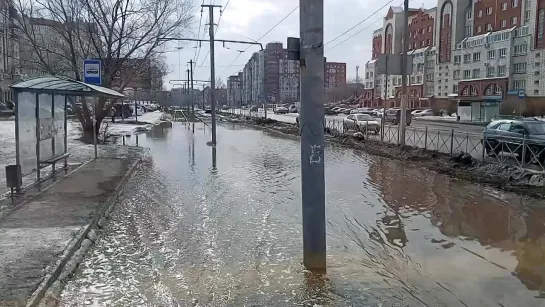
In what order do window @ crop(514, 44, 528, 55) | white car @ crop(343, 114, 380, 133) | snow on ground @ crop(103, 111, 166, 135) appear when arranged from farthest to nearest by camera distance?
window @ crop(514, 44, 528, 55)
snow on ground @ crop(103, 111, 166, 135)
white car @ crop(343, 114, 380, 133)

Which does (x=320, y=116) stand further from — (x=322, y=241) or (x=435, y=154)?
(x=435, y=154)

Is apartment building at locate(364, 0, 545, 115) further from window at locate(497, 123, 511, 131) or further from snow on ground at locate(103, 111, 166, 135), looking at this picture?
window at locate(497, 123, 511, 131)

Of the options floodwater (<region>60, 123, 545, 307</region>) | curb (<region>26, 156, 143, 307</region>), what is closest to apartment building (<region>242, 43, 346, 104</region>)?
floodwater (<region>60, 123, 545, 307</region>)

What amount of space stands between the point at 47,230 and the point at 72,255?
1.21 m

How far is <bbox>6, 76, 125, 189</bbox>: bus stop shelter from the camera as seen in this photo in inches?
397

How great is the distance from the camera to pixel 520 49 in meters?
70.2

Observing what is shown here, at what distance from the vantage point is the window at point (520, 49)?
6905cm

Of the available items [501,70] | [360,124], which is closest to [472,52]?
[501,70]

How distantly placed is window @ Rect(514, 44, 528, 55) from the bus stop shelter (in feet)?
229

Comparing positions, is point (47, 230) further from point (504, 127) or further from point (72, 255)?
point (504, 127)

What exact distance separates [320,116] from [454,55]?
86.2 meters

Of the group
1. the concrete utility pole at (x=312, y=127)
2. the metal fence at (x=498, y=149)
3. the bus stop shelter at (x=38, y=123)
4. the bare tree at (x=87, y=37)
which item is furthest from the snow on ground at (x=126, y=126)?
the concrete utility pole at (x=312, y=127)

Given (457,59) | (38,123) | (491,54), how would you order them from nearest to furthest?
(38,123), (491,54), (457,59)

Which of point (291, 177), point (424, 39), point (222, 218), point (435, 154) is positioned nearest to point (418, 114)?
point (424, 39)
